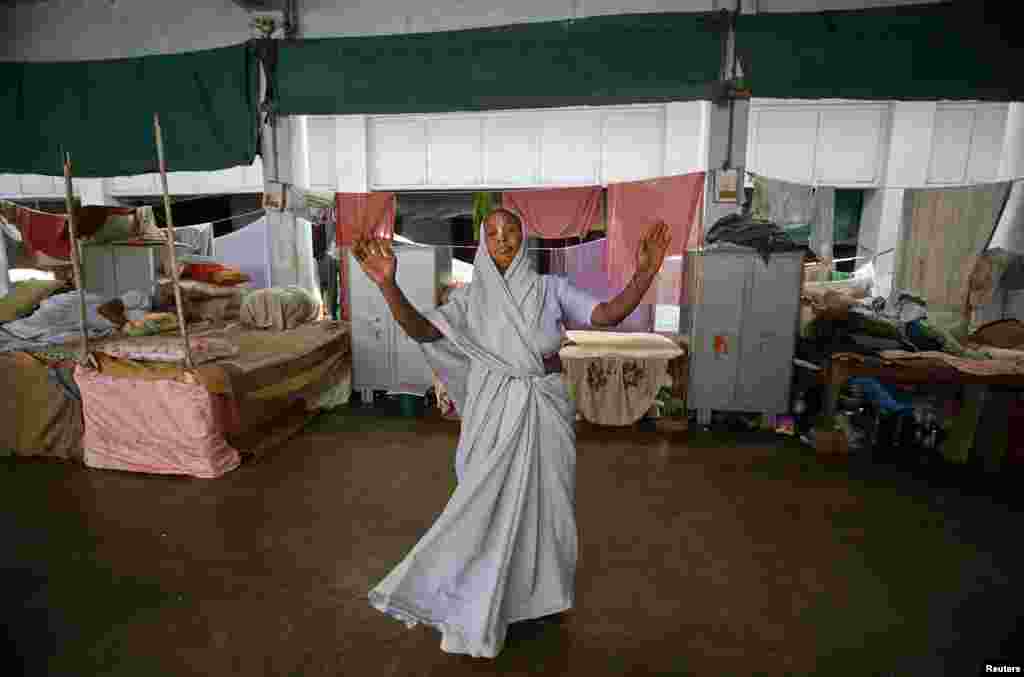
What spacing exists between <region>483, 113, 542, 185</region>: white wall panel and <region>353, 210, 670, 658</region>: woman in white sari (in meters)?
5.98

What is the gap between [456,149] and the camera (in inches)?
308

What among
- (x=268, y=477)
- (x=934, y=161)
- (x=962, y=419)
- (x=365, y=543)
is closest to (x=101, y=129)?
(x=268, y=477)

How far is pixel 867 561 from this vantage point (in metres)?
2.90

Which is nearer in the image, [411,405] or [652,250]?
[652,250]

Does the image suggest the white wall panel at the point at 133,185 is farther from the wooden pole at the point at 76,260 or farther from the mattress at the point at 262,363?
the wooden pole at the point at 76,260

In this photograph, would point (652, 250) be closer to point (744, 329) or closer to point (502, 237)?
point (502, 237)

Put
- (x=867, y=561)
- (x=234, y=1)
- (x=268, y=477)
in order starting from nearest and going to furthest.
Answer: (x=867, y=561) → (x=268, y=477) → (x=234, y=1)

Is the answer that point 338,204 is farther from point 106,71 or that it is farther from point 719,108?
point 719,108

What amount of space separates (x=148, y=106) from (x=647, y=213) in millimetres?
5332

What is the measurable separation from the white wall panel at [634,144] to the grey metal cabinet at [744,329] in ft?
8.78

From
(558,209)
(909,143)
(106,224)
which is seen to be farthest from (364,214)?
(909,143)

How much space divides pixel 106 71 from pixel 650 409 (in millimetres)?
6686

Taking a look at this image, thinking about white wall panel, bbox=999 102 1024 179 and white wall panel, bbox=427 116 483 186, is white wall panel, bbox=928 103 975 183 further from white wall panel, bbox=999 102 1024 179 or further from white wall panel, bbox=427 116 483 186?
white wall panel, bbox=427 116 483 186

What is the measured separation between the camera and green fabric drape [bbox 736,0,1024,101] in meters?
4.38
